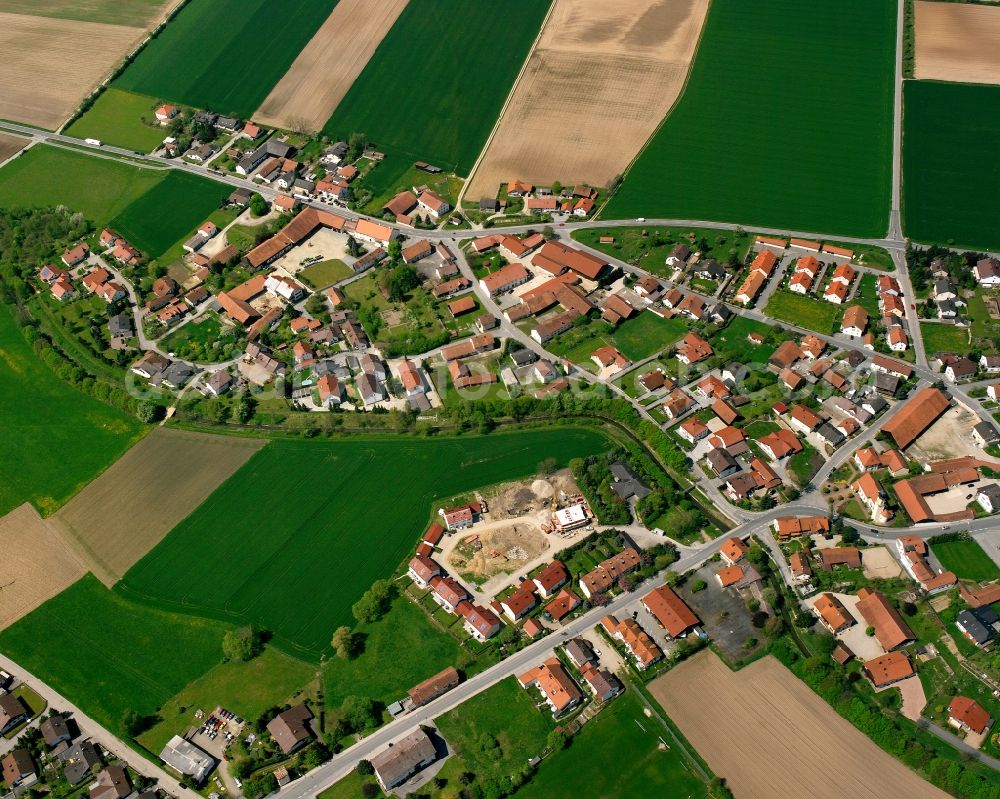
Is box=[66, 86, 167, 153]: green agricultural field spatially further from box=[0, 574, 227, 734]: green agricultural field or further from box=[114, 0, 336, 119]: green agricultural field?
box=[0, 574, 227, 734]: green agricultural field

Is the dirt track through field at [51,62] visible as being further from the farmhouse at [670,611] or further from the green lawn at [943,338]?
the green lawn at [943,338]

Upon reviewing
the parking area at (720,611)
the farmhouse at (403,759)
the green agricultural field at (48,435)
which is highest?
the green agricultural field at (48,435)

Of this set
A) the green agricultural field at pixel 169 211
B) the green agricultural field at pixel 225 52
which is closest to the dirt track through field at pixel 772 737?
the green agricultural field at pixel 169 211

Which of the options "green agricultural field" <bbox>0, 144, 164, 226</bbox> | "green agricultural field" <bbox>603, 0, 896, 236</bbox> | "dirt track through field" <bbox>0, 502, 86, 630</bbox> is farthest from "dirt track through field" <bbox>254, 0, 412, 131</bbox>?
"dirt track through field" <bbox>0, 502, 86, 630</bbox>

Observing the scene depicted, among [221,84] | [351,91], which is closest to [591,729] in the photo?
[351,91]

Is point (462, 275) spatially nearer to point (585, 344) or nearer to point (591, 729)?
point (585, 344)
